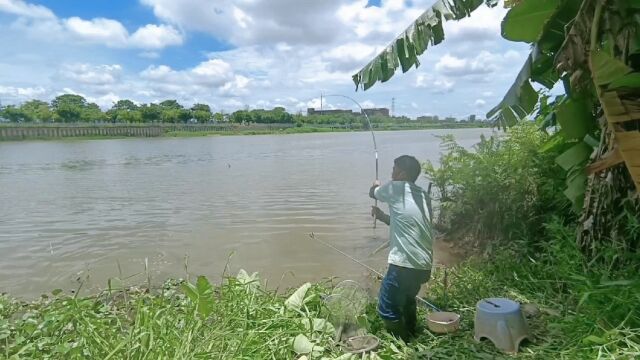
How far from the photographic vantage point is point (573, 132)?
3.94 m

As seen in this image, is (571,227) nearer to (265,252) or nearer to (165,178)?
(265,252)

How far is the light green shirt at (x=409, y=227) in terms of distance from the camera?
131 inches

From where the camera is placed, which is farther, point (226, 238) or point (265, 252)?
point (226, 238)

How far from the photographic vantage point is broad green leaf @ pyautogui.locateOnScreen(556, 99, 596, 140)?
385 centimetres

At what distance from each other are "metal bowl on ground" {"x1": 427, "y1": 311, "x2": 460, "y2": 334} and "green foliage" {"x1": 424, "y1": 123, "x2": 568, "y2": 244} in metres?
2.15

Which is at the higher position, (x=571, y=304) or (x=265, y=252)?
(x=571, y=304)

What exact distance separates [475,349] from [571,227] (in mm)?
2080

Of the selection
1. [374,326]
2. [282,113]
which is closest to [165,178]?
[374,326]

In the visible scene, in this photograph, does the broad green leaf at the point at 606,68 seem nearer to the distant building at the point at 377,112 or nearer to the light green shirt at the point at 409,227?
the light green shirt at the point at 409,227

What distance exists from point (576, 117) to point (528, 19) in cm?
90

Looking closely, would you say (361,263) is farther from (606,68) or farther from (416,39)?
(606,68)

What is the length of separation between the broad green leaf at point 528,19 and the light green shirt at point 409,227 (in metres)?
1.73

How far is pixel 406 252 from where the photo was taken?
3.33m

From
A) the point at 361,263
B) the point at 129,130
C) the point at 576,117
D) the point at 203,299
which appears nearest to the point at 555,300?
the point at 576,117
